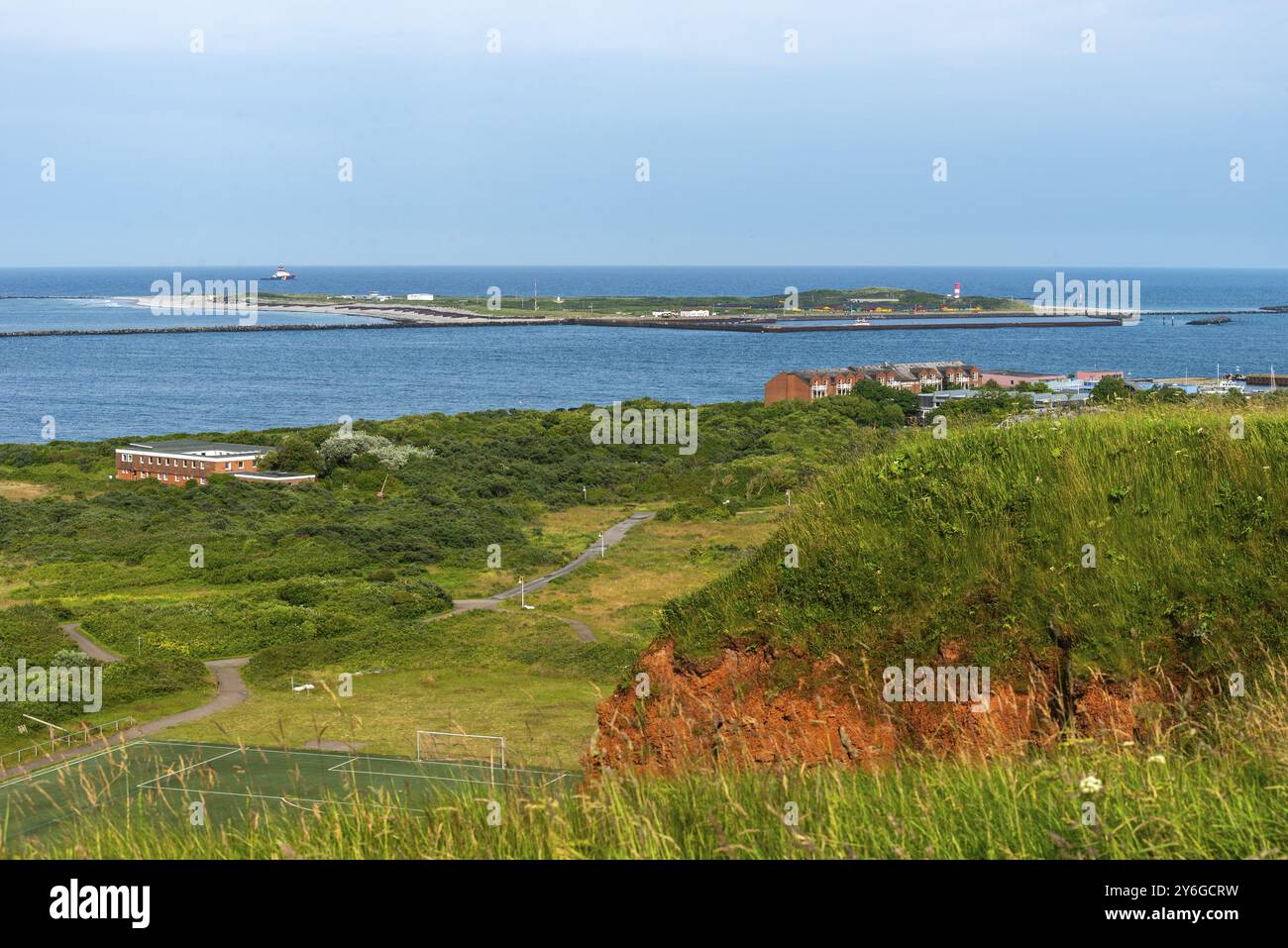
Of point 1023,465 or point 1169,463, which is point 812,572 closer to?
point 1023,465

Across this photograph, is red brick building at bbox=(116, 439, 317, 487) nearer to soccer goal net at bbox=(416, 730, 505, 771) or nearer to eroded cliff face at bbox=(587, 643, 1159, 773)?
soccer goal net at bbox=(416, 730, 505, 771)

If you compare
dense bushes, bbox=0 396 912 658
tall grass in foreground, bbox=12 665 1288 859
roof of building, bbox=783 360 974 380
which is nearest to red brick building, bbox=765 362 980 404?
roof of building, bbox=783 360 974 380

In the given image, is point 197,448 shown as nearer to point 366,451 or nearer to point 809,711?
point 366,451

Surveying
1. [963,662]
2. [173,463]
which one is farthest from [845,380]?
[963,662]

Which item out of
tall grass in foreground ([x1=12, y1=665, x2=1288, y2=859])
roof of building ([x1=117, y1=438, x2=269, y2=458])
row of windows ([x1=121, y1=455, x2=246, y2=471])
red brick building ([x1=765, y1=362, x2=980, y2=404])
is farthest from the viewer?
red brick building ([x1=765, y1=362, x2=980, y2=404])

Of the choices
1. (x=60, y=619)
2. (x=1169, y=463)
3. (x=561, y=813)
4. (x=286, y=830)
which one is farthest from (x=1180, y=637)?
(x=60, y=619)

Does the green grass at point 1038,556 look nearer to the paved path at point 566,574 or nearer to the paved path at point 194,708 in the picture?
the paved path at point 194,708
